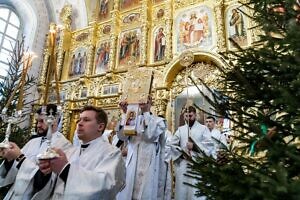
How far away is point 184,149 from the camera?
4465 mm

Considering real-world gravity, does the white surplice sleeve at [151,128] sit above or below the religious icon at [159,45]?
below

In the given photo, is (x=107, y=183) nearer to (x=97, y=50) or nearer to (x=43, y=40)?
(x=97, y=50)

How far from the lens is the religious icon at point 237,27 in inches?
320

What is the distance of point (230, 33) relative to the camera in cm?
849

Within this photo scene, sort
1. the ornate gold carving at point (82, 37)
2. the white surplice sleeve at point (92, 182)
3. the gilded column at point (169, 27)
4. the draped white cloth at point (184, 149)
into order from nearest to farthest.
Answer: the white surplice sleeve at point (92, 182) < the draped white cloth at point (184, 149) < the gilded column at point (169, 27) < the ornate gold carving at point (82, 37)

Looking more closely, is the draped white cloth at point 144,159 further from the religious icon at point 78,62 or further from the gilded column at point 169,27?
the religious icon at point 78,62

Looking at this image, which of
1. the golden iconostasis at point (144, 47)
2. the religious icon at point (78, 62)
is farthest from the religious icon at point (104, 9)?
the religious icon at point (78, 62)

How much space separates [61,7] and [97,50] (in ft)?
13.7

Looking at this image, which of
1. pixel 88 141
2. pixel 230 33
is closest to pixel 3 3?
pixel 230 33

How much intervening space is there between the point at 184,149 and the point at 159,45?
5.91m

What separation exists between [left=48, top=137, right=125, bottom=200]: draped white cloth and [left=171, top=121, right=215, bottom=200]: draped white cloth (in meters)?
2.38

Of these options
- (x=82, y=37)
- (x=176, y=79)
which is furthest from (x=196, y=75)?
(x=82, y=37)

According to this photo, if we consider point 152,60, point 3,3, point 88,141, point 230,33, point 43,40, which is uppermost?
point 3,3

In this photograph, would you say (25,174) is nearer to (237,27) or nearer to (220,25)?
(220,25)
